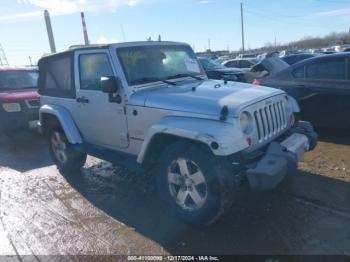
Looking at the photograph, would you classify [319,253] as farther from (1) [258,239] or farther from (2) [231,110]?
(2) [231,110]

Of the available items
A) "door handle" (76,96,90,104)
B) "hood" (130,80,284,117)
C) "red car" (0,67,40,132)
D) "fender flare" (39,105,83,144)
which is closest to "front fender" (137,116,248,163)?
"hood" (130,80,284,117)

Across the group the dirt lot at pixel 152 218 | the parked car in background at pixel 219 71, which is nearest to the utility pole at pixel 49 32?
the parked car in background at pixel 219 71

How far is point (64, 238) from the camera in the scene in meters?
3.85

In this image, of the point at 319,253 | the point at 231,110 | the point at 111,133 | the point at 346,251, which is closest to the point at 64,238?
the point at 111,133

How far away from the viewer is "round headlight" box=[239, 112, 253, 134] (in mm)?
3574

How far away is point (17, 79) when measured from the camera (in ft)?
31.1

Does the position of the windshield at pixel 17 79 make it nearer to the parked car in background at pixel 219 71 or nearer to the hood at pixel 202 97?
the parked car in background at pixel 219 71

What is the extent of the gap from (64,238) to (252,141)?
2303 millimetres

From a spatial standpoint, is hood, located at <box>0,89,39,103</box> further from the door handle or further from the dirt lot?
the door handle

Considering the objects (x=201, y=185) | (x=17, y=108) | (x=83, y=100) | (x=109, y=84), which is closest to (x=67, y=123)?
(x=83, y=100)

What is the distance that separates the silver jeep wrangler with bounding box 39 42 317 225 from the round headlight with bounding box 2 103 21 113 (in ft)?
10.4

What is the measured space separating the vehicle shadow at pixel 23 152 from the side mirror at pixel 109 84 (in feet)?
10.0

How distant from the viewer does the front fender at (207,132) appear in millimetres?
3301

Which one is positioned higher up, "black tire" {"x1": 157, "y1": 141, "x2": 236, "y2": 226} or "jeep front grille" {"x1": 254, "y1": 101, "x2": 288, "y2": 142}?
"jeep front grille" {"x1": 254, "y1": 101, "x2": 288, "y2": 142}
